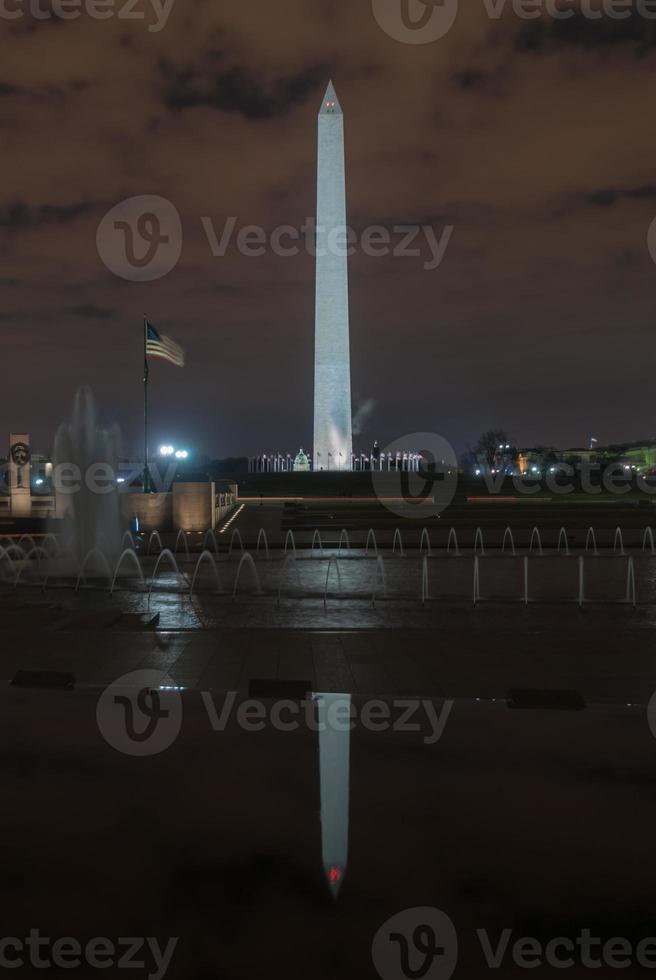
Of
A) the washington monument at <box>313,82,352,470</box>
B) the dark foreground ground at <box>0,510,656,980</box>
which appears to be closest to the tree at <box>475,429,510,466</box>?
the washington monument at <box>313,82,352,470</box>

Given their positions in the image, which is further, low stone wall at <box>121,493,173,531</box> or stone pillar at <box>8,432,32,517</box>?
stone pillar at <box>8,432,32,517</box>

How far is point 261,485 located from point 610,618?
131 feet

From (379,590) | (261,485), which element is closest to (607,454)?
(261,485)

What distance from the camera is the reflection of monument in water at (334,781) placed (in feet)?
13.2

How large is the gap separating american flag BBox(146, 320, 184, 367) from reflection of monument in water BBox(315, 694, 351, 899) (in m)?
22.4

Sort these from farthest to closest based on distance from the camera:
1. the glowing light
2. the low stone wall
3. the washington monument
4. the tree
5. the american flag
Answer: the tree
the washington monument
the american flag
the glowing light
the low stone wall

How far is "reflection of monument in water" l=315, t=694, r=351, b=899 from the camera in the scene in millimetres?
4031

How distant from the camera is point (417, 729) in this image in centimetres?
601

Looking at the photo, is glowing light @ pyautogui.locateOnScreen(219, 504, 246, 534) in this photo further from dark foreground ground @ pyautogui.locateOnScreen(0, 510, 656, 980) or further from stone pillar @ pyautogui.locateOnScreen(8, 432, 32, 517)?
dark foreground ground @ pyautogui.locateOnScreen(0, 510, 656, 980)

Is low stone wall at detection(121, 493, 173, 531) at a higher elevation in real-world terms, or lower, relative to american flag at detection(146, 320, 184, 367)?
lower

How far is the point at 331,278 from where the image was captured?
44656 millimetres

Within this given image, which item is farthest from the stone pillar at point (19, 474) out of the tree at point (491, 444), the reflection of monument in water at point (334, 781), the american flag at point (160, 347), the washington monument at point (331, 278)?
the tree at point (491, 444)

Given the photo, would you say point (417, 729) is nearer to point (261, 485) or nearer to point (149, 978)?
point (149, 978)

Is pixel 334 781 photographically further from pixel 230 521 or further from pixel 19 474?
pixel 19 474
